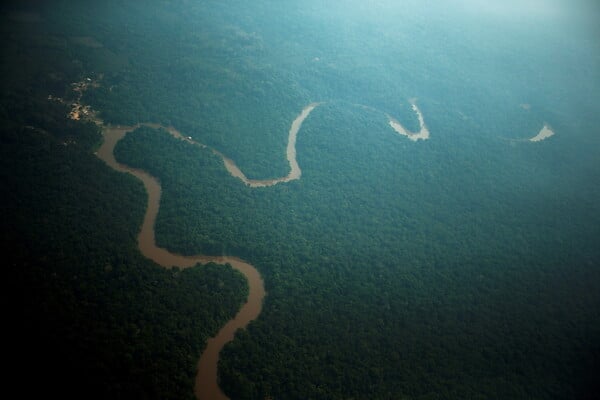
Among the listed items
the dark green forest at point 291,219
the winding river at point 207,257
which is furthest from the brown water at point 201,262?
the dark green forest at point 291,219

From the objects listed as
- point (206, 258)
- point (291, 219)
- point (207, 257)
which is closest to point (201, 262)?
point (206, 258)

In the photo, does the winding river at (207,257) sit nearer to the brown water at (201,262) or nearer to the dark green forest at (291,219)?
the brown water at (201,262)

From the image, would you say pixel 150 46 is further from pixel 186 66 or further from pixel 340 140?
pixel 340 140

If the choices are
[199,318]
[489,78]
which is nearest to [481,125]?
[489,78]

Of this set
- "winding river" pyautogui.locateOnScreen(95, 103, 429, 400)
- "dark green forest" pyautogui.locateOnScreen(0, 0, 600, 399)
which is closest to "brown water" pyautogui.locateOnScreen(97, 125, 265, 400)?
"winding river" pyautogui.locateOnScreen(95, 103, 429, 400)

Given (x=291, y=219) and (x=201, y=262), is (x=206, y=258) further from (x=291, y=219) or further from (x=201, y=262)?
(x=291, y=219)

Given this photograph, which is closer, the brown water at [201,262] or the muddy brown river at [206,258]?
the brown water at [201,262]
